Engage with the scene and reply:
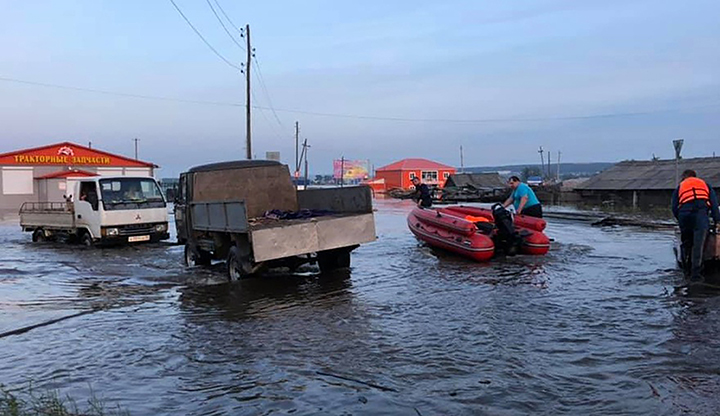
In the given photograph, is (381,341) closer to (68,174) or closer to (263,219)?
(263,219)

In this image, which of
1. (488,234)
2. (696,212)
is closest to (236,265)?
(488,234)

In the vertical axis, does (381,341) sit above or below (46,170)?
below

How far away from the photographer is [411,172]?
85.0 meters

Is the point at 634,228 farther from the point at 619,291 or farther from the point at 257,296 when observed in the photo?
the point at 257,296

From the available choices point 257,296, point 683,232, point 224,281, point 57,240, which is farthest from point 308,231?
point 57,240

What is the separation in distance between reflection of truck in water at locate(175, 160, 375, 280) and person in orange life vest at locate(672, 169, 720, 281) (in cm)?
506

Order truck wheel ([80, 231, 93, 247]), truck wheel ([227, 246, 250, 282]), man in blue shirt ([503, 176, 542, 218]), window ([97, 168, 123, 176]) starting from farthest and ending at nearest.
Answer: window ([97, 168, 123, 176]), truck wheel ([80, 231, 93, 247]), man in blue shirt ([503, 176, 542, 218]), truck wheel ([227, 246, 250, 282])

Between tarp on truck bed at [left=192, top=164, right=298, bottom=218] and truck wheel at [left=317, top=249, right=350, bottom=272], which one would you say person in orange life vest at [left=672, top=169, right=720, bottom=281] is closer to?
truck wheel at [left=317, top=249, right=350, bottom=272]

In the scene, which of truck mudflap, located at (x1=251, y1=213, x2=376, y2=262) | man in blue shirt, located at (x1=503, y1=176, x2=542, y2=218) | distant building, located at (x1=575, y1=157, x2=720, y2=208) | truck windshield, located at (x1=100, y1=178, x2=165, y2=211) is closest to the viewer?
truck mudflap, located at (x1=251, y1=213, x2=376, y2=262)

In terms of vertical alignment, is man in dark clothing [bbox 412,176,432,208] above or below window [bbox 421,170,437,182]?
below

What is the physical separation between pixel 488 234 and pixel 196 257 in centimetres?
615

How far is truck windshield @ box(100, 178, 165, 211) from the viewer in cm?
1842

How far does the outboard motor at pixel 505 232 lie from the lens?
45.6ft

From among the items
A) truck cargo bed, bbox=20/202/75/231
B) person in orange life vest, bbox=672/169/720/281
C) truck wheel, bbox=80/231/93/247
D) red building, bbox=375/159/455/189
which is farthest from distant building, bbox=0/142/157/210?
red building, bbox=375/159/455/189
